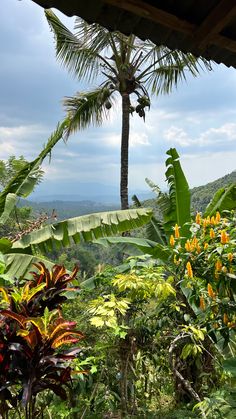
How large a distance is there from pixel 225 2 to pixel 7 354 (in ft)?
6.37

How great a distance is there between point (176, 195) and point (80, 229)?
168 cm

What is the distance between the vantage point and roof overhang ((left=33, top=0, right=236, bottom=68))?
1.51 m

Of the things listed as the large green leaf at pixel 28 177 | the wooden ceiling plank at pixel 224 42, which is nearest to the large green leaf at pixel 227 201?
the large green leaf at pixel 28 177

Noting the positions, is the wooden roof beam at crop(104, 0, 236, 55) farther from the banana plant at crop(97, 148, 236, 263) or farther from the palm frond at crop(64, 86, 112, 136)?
the palm frond at crop(64, 86, 112, 136)

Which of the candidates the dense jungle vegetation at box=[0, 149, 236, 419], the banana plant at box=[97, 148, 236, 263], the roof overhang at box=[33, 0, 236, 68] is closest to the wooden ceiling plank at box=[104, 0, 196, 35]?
the roof overhang at box=[33, 0, 236, 68]

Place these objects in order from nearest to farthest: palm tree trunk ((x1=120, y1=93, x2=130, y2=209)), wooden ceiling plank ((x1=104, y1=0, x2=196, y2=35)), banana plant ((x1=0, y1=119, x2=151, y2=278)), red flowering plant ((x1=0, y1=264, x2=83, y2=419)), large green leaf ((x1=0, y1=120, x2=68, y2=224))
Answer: wooden ceiling plank ((x1=104, y1=0, x2=196, y2=35)) → red flowering plant ((x1=0, y1=264, x2=83, y2=419)) → banana plant ((x1=0, y1=119, x2=151, y2=278)) → large green leaf ((x1=0, y1=120, x2=68, y2=224)) → palm tree trunk ((x1=120, y1=93, x2=130, y2=209))

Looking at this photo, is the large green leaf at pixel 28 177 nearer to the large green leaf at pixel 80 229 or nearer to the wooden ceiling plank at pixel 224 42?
the large green leaf at pixel 80 229

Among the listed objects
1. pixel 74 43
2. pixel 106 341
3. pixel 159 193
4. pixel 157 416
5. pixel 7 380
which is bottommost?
pixel 157 416

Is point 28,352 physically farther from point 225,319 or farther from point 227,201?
point 227,201

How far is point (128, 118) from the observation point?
869cm

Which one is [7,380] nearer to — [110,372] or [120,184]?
[110,372]

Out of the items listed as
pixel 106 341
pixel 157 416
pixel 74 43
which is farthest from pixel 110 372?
pixel 74 43

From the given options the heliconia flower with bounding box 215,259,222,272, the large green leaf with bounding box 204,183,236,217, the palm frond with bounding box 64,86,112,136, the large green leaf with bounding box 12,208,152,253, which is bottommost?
the heliconia flower with bounding box 215,259,222,272

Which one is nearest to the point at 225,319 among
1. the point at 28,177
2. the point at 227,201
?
the point at 227,201
